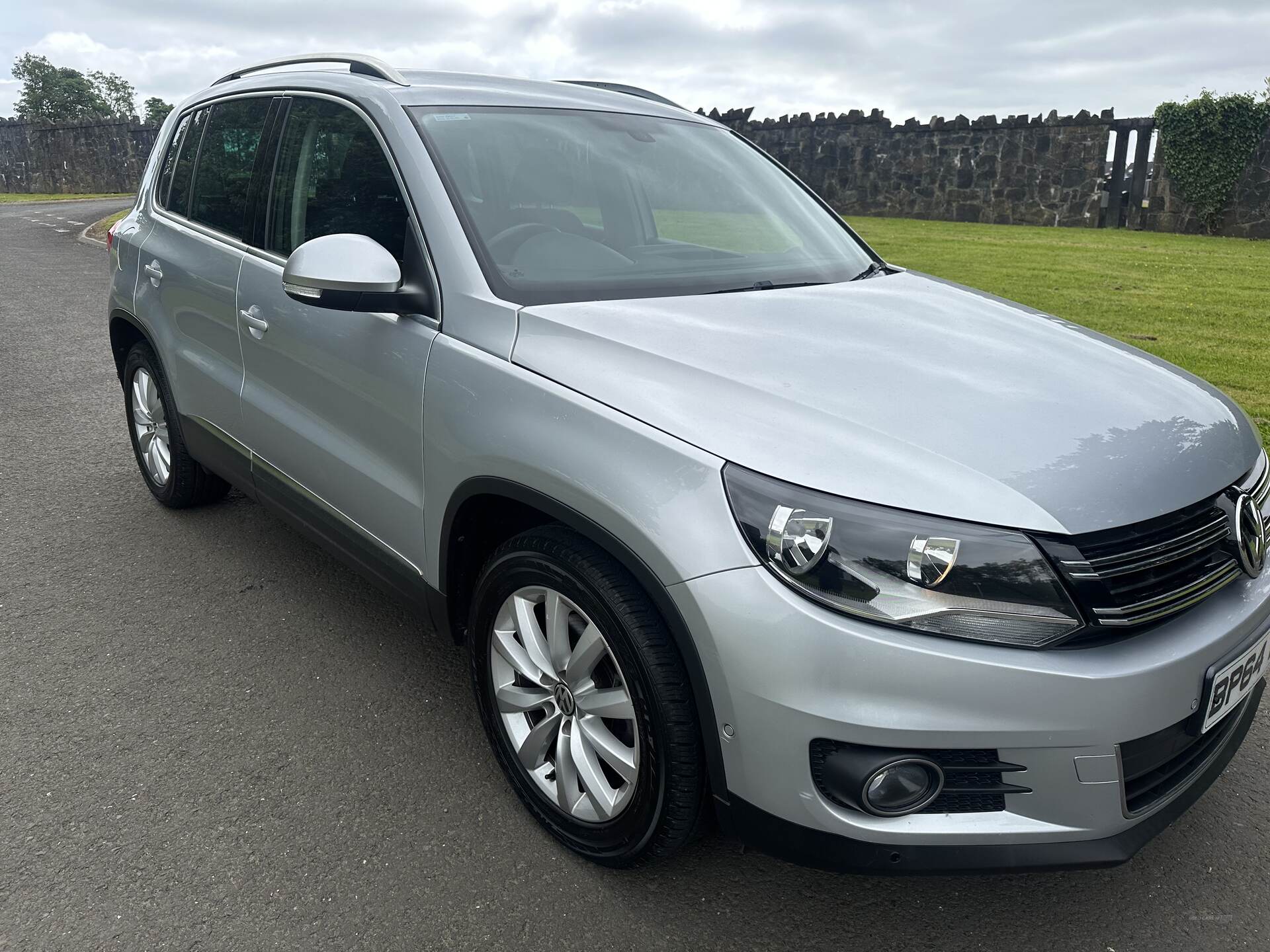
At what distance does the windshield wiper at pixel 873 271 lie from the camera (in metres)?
3.31

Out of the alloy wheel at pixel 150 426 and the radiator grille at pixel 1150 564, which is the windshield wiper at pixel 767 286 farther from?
the alloy wheel at pixel 150 426

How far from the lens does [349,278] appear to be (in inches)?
99.7

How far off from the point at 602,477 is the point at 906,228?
20.4m

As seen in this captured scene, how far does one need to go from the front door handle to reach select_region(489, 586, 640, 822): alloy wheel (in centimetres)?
145

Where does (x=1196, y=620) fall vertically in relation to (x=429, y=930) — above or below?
above

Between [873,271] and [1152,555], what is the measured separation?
176cm

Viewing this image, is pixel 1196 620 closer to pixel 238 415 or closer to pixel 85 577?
pixel 238 415

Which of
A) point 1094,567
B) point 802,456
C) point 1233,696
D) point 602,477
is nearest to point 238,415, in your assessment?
point 602,477

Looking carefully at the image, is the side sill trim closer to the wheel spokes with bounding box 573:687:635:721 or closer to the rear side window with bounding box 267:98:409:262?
the rear side window with bounding box 267:98:409:262

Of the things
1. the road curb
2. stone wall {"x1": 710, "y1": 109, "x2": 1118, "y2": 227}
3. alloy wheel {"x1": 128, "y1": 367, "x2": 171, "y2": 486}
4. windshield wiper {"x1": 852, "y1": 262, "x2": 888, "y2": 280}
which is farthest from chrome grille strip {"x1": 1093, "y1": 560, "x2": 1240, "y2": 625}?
stone wall {"x1": 710, "y1": 109, "x2": 1118, "y2": 227}

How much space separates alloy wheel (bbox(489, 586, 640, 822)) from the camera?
227 centimetres

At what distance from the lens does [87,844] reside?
8.16ft

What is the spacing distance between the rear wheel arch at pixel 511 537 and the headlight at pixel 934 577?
0.28m

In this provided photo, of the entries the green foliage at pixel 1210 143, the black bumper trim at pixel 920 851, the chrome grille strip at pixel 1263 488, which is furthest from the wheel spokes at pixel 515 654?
the green foliage at pixel 1210 143
